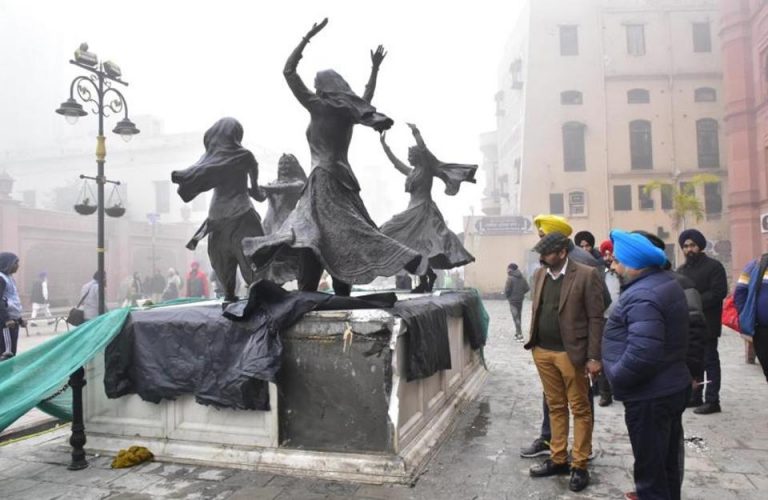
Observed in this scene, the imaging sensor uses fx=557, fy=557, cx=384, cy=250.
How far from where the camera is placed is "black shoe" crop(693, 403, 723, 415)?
5824 millimetres

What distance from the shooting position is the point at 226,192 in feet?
19.0

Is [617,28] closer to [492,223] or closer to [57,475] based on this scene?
[492,223]

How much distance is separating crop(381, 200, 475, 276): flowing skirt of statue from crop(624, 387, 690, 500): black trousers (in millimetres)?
4876

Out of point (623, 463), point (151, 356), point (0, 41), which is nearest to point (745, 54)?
point (623, 463)

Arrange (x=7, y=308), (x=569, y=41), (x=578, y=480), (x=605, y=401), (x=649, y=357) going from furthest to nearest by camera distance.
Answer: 1. (x=569, y=41)
2. (x=7, y=308)
3. (x=605, y=401)
4. (x=578, y=480)
5. (x=649, y=357)

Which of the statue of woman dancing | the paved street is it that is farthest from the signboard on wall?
the statue of woman dancing

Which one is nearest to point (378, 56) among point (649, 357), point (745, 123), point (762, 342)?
point (649, 357)

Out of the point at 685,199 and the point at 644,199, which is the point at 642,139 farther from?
the point at 685,199

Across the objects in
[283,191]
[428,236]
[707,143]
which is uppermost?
[707,143]

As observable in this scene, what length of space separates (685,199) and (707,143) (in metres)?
5.88

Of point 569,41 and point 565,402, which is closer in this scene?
point 565,402

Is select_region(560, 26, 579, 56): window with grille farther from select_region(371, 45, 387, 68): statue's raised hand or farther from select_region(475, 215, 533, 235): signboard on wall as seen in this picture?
select_region(371, 45, 387, 68): statue's raised hand

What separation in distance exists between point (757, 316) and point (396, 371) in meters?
3.48

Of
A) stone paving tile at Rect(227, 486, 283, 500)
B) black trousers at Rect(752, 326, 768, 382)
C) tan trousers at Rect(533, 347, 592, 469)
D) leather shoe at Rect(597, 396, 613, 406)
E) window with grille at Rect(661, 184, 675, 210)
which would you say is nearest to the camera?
stone paving tile at Rect(227, 486, 283, 500)
